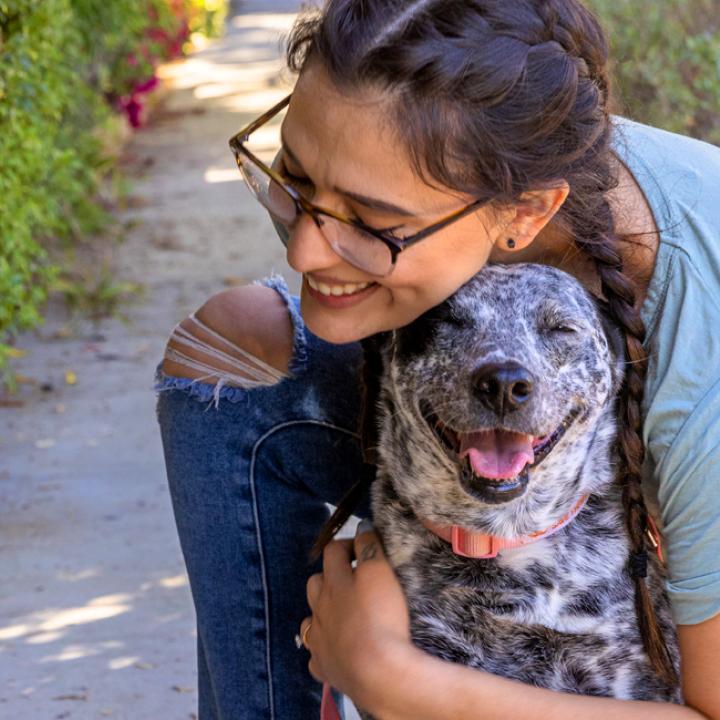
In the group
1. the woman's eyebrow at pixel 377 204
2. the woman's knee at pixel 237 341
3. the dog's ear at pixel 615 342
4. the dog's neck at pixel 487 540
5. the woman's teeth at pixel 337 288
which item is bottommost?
the dog's neck at pixel 487 540

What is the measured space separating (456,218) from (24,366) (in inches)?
130

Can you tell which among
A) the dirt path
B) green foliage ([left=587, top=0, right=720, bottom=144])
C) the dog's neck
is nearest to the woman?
the dog's neck

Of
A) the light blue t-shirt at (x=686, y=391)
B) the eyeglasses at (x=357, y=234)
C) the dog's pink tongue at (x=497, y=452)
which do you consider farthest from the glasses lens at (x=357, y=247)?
the light blue t-shirt at (x=686, y=391)

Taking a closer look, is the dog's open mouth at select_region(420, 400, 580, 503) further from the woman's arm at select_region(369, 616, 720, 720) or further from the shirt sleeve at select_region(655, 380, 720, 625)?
the woman's arm at select_region(369, 616, 720, 720)

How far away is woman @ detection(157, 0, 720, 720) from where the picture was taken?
2.00 m

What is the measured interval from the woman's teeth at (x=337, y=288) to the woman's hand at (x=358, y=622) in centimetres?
50

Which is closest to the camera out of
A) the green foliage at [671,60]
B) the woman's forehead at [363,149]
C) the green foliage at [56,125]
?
the woman's forehead at [363,149]

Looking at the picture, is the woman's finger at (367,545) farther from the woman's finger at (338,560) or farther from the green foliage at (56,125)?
the green foliage at (56,125)

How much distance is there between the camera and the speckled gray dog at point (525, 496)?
2.16 metres

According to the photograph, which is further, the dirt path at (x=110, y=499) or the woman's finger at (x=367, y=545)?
the dirt path at (x=110, y=499)

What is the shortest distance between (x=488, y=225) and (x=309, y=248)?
29 centimetres

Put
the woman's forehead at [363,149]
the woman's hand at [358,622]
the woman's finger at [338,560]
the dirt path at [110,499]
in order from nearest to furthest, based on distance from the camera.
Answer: the woman's forehead at [363,149] → the woman's hand at [358,622] → the woman's finger at [338,560] → the dirt path at [110,499]

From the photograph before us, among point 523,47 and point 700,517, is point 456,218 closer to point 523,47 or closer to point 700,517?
point 523,47

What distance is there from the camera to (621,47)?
212 inches
